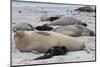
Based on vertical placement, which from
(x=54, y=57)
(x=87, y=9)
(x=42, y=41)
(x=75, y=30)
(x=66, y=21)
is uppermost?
(x=87, y=9)

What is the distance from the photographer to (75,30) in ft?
8.50

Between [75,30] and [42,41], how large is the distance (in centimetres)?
46

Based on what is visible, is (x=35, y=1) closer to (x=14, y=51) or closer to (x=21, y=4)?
(x=21, y=4)

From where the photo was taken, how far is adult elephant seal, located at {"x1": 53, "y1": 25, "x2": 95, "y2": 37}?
2.53 m

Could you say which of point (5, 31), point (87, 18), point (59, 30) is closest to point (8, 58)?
point (5, 31)

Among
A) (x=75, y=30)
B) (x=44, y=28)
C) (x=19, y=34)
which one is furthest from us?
(x=75, y=30)

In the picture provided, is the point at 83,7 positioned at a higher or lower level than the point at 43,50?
higher

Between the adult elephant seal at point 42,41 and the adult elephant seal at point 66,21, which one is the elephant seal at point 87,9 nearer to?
A: the adult elephant seal at point 66,21

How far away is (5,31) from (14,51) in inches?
9.9

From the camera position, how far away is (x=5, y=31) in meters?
2.30

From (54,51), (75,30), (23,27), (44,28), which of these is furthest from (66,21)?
(23,27)

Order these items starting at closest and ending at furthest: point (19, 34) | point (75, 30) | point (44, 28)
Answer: point (19, 34) → point (44, 28) → point (75, 30)

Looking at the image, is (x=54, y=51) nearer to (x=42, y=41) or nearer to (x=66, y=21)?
(x=42, y=41)

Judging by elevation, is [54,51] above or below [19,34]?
below
